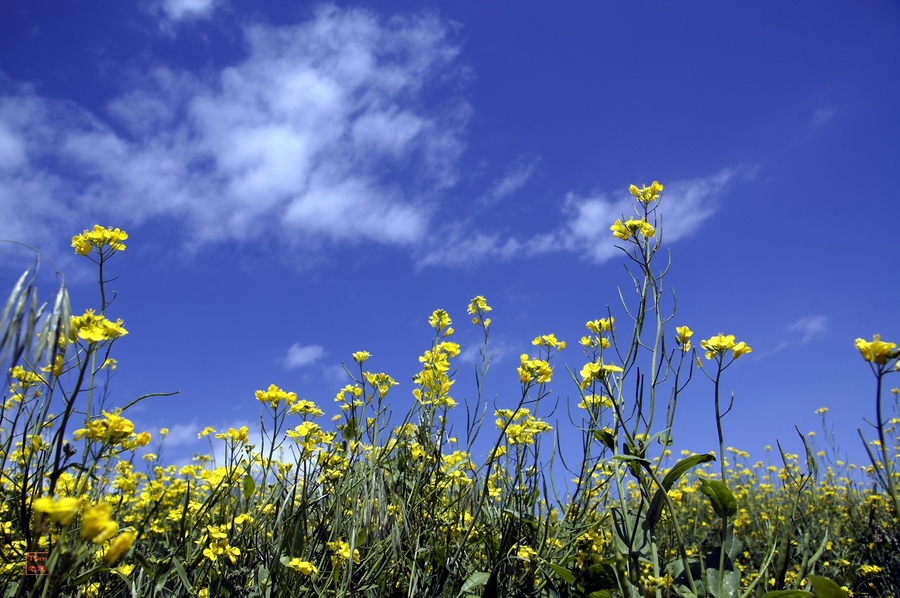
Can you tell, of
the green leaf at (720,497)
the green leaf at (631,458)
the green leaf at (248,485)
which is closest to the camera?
the green leaf at (631,458)

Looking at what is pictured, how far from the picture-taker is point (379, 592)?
1.98 meters

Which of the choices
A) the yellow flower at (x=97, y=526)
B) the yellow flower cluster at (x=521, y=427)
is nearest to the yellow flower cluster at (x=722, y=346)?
the yellow flower cluster at (x=521, y=427)

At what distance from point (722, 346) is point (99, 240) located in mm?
1931

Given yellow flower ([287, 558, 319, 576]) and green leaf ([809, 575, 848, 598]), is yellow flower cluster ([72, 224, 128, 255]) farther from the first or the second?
green leaf ([809, 575, 848, 598])

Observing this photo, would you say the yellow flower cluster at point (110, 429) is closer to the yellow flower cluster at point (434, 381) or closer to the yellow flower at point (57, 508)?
the yellow flower at point (57, 508)

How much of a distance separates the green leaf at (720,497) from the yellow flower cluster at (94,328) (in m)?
1.57

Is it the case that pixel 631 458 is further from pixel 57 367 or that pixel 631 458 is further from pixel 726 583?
pixel 57 367

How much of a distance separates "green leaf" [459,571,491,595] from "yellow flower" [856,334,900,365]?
1377 millimetres

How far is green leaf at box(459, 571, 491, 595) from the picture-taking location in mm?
1965

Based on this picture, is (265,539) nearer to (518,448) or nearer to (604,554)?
(518,448)

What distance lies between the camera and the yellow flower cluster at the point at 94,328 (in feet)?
4.36

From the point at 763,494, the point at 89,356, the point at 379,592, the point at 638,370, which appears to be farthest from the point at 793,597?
the point at 763,494

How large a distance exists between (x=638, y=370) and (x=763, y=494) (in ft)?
18.5

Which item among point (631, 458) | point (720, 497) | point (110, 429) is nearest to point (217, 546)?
point (110, 429)
